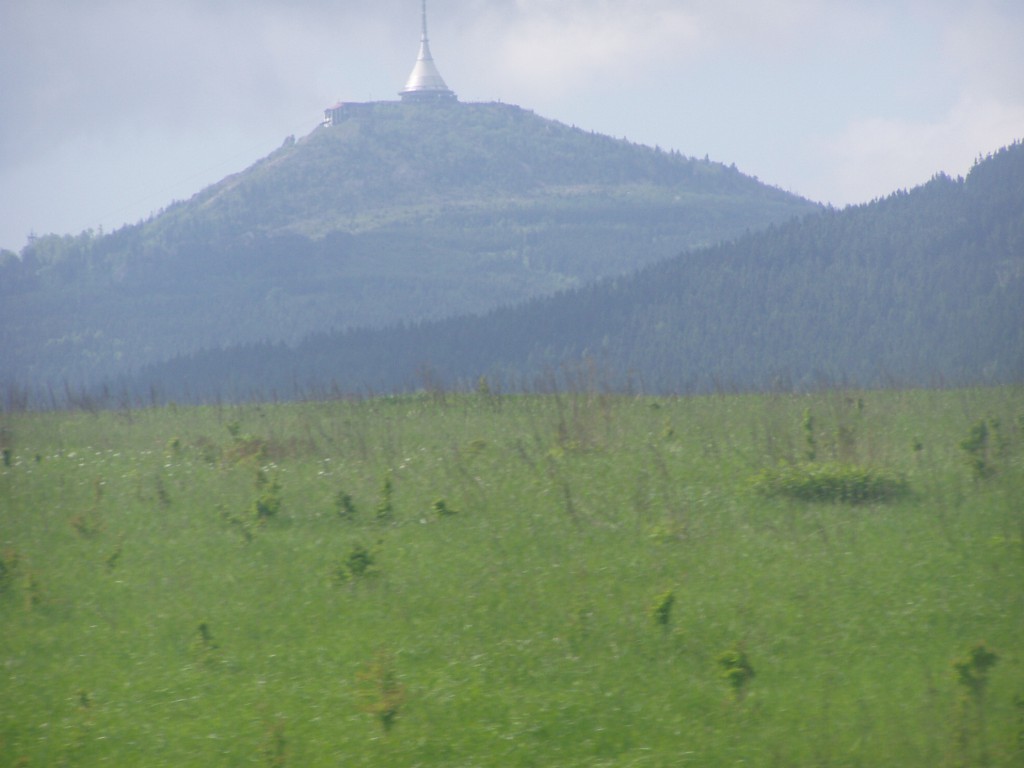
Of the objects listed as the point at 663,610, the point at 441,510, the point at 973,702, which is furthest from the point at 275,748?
the point at 441,510

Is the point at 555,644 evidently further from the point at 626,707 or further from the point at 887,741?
the point at 887,741

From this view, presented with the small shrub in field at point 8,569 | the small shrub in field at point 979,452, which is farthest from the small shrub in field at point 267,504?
the small shrub in field at point 979,452

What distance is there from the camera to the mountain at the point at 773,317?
62.2 metres

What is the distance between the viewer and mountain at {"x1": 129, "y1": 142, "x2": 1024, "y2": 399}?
2451 inches

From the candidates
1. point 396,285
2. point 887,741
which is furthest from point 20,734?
point 396,285

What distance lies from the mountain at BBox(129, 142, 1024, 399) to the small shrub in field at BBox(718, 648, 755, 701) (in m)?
50.1

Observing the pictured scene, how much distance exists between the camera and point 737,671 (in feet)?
23.3

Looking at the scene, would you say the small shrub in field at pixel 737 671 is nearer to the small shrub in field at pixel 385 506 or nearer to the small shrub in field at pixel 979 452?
the small shrub in field at pixel 385 506

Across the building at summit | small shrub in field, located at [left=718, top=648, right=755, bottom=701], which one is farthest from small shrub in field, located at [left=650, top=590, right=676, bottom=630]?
the building at summit

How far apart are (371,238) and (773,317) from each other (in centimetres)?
7251

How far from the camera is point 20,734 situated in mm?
7285

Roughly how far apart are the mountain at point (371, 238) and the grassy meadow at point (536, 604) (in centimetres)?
7155

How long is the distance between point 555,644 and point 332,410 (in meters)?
13.8

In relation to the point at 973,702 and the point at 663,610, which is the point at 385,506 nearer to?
the point at 663,610
